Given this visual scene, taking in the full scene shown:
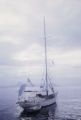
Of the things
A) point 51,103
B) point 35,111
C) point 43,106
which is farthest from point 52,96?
point 35,111

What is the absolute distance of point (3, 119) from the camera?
2670 inches

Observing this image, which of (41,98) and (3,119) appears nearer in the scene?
(3,119)

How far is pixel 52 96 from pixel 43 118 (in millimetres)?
28874

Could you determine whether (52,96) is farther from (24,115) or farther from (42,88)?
(24,115)

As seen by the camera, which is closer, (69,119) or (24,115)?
(69,119)

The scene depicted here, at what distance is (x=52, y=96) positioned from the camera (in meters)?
98.4

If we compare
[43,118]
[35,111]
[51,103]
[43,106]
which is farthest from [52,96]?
[43,118]

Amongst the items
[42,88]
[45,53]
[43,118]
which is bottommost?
[43,118]

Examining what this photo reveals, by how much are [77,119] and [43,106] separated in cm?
2370

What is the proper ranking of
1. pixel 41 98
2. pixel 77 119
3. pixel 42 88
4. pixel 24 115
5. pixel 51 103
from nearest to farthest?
pixel 77 119 → pixel 24 115 → pixel 41 98 → pixel 51 103 → pixel 42 88

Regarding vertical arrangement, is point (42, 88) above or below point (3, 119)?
above

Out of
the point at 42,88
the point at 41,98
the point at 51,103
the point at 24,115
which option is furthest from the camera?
the point at 42,88

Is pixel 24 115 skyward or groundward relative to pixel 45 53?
groundward

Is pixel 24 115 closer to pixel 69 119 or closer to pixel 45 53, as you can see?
pixel 69 119
